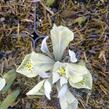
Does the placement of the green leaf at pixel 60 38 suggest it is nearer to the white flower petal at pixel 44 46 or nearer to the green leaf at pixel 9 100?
the white flower petal at pixel 44 46

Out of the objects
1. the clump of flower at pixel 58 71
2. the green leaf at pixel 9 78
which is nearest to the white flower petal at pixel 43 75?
the clump of flower at pixel 58 71

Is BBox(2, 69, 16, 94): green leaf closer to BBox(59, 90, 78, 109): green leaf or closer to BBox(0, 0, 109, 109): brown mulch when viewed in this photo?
BBox(0, 0, 109, 109): brown mulch

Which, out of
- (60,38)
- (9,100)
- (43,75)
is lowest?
(9,100)

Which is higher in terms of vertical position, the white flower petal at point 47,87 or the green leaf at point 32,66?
the green leaf at point 32,66

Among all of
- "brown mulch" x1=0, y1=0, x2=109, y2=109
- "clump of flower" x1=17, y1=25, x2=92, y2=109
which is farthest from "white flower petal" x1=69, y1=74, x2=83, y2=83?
"brown mulch" x1=0, y1=0, x2=109, y2=109

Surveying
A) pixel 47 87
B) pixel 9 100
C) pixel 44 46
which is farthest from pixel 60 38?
pixel 9 100

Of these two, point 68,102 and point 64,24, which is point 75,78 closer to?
point 68,102

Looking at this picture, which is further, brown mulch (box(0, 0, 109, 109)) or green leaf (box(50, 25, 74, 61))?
brown mulch (box(0, 0, 109, 109))

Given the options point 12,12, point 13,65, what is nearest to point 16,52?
point 13,65

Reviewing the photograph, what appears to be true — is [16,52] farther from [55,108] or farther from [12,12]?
[55,108]
